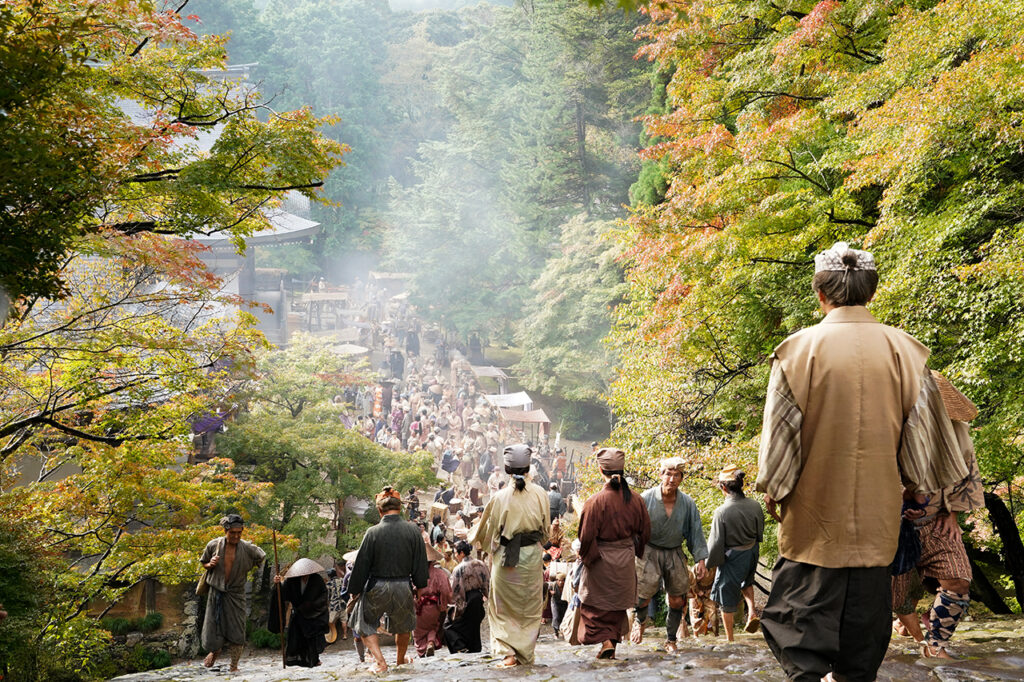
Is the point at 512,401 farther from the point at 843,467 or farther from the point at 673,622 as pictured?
the point at 843,467

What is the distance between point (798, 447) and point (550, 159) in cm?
2777

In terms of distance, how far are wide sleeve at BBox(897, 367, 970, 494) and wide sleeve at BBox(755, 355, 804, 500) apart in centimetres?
39

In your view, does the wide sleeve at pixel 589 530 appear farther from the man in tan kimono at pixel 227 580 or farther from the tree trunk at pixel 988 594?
the tree trunk at pixel 988 594

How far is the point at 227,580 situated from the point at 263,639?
304 inches

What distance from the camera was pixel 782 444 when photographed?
278 centimetres

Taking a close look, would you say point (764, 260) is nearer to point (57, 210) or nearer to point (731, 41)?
point (731, 41)

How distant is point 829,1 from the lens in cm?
913

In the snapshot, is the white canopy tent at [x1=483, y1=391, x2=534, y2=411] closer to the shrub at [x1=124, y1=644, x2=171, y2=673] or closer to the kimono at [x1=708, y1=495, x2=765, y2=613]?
the shrub at [x1=124, y1=644, x2=171, y2=673]

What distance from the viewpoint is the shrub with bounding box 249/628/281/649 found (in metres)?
13.6

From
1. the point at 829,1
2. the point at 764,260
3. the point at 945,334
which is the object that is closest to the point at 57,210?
the point at 945,334

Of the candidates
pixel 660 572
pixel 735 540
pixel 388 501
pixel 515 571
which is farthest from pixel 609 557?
pixel 388 501

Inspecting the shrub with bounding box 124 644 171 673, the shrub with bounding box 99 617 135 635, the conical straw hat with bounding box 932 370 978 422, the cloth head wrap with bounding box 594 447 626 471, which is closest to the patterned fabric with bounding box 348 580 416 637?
the cloth head wrap with bounding box 594 447 626 471

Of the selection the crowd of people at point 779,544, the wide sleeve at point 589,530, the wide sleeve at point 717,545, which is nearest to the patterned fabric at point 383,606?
the crowd of people at point 779,544

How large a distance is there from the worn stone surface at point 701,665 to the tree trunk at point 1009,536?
1.36m
